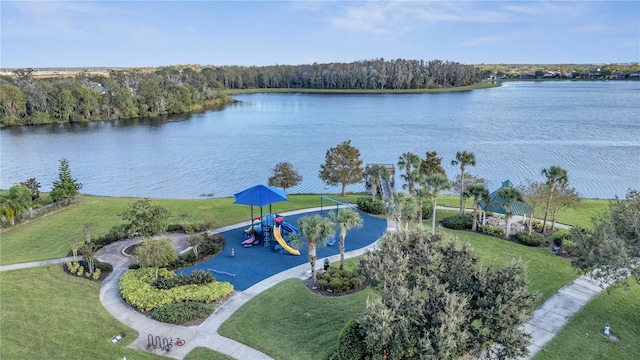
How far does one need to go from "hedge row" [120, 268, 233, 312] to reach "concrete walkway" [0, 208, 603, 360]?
392 millimetres

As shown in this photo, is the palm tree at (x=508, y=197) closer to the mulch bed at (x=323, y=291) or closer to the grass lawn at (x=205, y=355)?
the mulch bed at (x=323, y=291)

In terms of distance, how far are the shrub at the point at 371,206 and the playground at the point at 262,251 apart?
1.12 metres

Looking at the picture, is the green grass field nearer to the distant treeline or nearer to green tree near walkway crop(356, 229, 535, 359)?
green tree near walkway crop(356, 229, 535, 359)

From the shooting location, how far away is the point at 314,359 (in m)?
14.4

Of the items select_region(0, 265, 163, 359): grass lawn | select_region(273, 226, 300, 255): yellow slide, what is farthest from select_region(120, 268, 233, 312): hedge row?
select_region(273, 226, 300, 255): yellow slide

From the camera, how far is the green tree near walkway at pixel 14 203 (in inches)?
1065

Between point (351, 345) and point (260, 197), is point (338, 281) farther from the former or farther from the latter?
point (260, 197)

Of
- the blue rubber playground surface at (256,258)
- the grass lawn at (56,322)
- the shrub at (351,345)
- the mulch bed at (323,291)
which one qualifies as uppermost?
the shrub at (351,345)

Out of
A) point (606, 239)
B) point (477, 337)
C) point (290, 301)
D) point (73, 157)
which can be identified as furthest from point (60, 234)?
point (73, 157)

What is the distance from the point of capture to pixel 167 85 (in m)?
121

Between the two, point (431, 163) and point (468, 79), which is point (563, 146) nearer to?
point (431, 163)

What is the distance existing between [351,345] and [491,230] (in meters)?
17.3

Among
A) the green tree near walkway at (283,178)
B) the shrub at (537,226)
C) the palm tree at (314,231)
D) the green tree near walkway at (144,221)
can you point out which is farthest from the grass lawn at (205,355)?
the green tree near walkway at (283,178)

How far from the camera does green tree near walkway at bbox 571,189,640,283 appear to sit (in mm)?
15883
